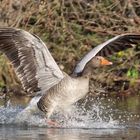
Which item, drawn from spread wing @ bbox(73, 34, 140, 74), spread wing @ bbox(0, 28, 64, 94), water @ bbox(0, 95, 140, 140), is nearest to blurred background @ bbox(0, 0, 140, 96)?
water @ bbox(0, 95, 140, 140)

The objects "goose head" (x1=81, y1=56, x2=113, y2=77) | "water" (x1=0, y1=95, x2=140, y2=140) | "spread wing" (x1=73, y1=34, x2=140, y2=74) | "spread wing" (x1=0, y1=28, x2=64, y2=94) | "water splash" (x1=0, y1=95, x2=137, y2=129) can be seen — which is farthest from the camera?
"spread wing" (x1=73, y1=34, x2=140, y2=74)

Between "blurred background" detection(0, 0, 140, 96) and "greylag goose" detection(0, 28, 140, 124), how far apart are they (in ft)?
12.1

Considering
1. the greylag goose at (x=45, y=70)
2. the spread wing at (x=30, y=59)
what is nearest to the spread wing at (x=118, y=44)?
the greylag goose at (x=45, y=70)

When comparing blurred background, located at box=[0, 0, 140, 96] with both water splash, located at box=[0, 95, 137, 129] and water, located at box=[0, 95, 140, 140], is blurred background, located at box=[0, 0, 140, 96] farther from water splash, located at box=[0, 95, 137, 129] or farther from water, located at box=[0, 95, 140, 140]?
water splash, located at box=[0, 95, 137, 129]

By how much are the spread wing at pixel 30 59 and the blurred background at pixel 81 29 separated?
3646mm

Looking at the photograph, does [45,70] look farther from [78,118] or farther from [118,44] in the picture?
[118,44]

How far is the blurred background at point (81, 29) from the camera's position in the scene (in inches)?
698

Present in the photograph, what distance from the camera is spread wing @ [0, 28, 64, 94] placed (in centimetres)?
1302

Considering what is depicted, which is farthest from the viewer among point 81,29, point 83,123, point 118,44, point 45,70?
point 81,29

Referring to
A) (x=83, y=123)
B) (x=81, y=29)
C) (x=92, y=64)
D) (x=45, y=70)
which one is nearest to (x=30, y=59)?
(x=45, y=70)

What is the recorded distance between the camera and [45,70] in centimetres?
1354

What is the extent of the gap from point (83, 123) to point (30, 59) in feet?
4.91

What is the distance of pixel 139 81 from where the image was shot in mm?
17688

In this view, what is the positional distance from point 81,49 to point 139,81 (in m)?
1.57
